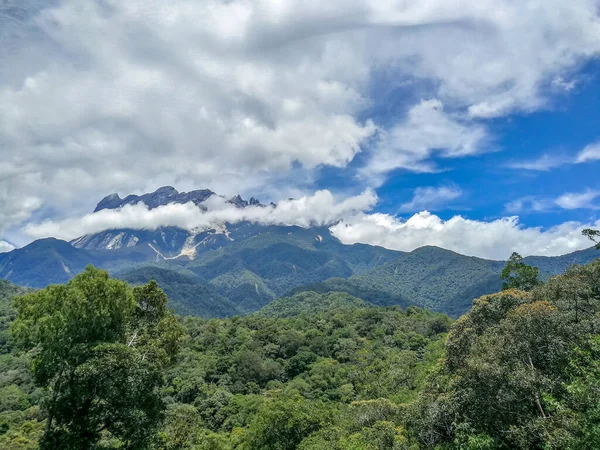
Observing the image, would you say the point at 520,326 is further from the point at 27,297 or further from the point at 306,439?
the point at 27,297

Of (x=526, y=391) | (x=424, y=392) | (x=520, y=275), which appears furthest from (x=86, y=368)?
(x=520, y=275)

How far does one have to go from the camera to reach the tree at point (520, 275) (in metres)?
55.5

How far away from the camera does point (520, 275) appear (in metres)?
57.3

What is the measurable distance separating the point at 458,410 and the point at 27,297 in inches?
902

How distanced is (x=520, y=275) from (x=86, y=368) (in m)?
58.1

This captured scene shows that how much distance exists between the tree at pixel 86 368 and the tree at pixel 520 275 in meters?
52.6

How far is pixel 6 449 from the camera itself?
34938mm

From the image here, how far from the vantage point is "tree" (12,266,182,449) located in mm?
16625

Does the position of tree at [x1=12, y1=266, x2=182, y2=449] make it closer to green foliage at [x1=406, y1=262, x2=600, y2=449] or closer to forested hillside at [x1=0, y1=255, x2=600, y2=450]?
forested hillside at [x1=0, y1=255, x2=600, y2=450]

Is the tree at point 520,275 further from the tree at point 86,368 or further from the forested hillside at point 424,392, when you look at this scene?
Answer: the tree at point 86,368

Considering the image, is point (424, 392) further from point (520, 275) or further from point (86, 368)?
point (520, 275)

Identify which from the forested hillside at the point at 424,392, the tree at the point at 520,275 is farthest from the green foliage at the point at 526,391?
the tree at the point at 520,275

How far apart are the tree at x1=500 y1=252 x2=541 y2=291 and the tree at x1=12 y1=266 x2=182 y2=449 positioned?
173 ft

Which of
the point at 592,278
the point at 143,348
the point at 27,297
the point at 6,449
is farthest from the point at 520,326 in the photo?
the point at 6,449
